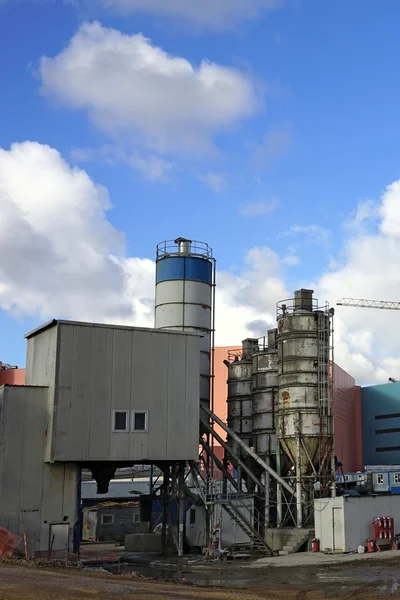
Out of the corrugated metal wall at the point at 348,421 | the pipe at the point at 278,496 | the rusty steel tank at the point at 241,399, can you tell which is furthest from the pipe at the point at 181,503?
the corrugated metal wall at the point at 348,421

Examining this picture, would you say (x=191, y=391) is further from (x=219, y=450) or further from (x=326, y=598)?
(x=219, y=450)

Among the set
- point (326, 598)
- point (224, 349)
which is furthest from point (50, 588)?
point (224, 349)

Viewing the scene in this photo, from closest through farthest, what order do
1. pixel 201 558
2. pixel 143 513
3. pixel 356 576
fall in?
pixel 356 576, pixel 201 558, pixel 143 513

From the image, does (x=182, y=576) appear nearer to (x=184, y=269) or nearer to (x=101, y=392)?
(x=101, y=392)

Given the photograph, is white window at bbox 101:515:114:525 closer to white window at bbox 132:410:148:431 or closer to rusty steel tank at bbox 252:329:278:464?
rusty steel tank at bbox 252:329:278:464

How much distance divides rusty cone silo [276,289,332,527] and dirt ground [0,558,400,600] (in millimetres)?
8973

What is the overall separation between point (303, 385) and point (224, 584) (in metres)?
15.3

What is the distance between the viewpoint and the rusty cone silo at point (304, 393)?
3788cm

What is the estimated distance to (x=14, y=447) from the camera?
31.4 m

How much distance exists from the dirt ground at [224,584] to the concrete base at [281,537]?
630 centimetres

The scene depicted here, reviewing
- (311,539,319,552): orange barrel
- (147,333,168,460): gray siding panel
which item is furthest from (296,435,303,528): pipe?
(147,333,168,460): gray siding panel

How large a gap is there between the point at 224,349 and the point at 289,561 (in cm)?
5725

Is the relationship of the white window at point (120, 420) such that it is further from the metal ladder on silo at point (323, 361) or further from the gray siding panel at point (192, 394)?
the metal ladder on silo at point (323, 361)

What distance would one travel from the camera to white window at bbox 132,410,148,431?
3344 centimetres
